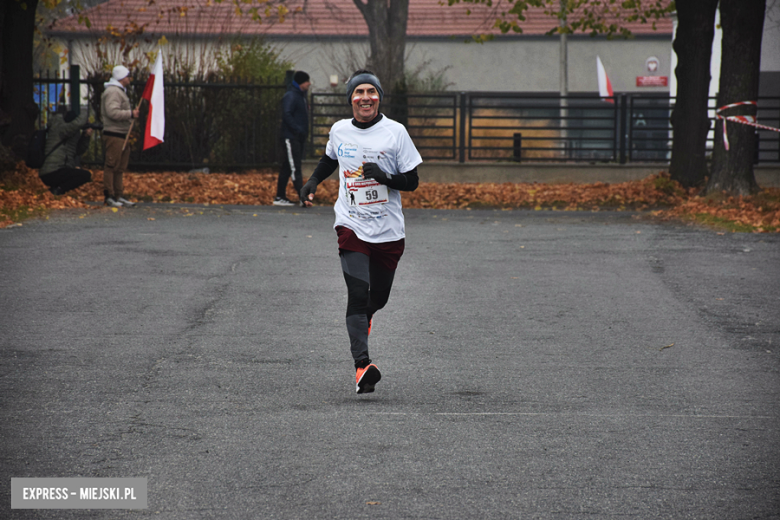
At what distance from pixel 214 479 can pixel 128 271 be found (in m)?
5.86

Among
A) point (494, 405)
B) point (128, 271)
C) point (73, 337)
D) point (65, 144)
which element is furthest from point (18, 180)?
point (494, 405)

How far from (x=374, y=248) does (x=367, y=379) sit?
0.83 meters

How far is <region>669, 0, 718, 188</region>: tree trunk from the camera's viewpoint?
17734mm

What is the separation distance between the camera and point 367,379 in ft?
17.1

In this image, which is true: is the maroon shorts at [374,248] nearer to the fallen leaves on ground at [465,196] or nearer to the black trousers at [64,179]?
the fallen leaves on ground at [465,196]

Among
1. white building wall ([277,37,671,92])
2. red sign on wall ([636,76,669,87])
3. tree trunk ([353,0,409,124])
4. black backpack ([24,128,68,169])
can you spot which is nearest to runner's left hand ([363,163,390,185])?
black backpack ([24,128,68,169])

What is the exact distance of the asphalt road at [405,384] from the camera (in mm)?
3848

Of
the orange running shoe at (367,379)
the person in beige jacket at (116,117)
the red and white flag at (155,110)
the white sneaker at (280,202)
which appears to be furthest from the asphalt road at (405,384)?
the white sneaker at (280,202)

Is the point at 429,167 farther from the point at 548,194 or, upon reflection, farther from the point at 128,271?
the point at 128,271

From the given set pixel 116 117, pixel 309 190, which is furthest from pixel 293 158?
pixel 309 190

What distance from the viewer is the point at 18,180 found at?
15148 millimetres

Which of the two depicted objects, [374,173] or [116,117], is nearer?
[374,173]

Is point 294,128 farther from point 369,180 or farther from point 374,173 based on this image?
point 374,173

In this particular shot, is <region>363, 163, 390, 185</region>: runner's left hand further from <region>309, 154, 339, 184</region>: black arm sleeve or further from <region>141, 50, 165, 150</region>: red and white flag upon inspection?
<region>141, 50, 165, 150</region>: red and white flag
